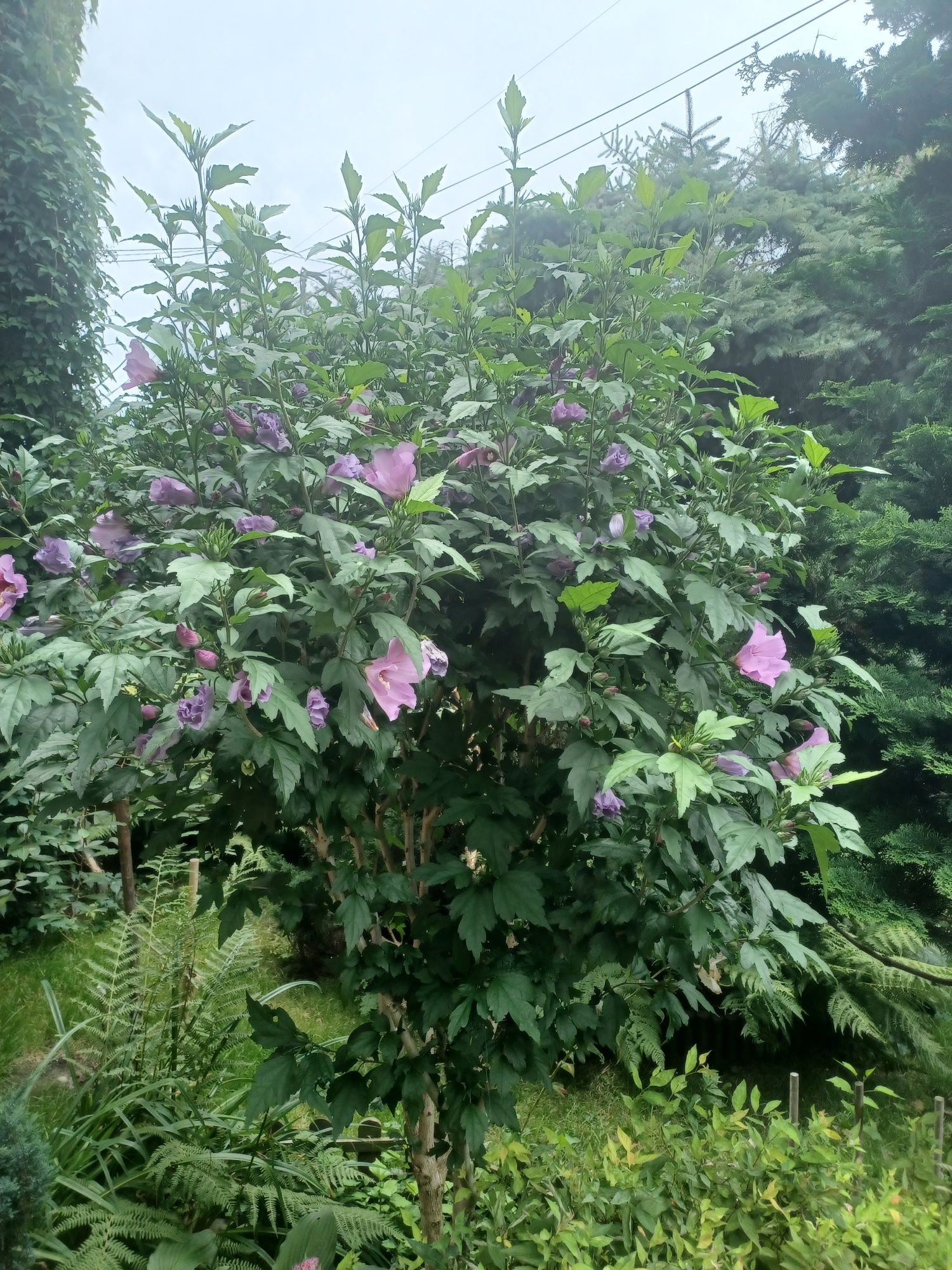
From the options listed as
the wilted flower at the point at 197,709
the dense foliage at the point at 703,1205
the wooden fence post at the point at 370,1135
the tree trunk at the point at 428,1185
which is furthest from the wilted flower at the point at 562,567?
the wooden fence post at the point at 370,1135

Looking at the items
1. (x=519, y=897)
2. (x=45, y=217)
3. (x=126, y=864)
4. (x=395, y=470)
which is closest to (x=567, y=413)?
(x=395, y=470)

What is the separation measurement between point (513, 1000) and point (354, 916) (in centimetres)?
29

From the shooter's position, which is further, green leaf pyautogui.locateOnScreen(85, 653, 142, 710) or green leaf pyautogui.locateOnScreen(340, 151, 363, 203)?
green leaf pyautogui.locateOnScreen(340, 151, 363, 203)

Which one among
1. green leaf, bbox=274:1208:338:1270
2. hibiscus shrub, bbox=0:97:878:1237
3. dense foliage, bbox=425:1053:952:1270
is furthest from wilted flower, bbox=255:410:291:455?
green leaf, bbox=274:1208:338:1270

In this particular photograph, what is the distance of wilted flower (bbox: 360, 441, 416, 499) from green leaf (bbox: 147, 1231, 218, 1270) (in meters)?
1.62

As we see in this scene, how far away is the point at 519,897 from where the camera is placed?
4.61ft

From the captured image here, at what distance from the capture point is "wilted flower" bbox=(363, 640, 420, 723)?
1.24 metres

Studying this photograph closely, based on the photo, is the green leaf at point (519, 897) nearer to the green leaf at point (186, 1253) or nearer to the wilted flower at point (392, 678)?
the wilted flower at point (392, 678)

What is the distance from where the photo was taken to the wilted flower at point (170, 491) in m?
1.44

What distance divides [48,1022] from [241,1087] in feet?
3.46

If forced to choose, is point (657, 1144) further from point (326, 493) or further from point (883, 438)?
point (883, 438)

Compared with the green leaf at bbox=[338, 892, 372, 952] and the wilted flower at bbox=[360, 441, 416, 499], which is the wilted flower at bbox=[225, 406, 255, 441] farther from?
the green leaf at bbox=[338, 892, 372, 952]

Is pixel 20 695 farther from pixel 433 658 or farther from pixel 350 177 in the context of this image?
pixel 350 177

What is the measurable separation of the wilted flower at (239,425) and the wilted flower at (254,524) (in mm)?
182
